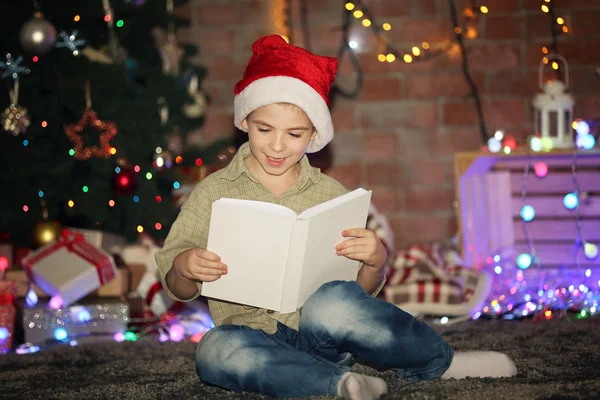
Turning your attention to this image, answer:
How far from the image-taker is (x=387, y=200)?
297 centimetres

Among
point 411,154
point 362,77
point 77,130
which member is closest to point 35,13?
point 77,130

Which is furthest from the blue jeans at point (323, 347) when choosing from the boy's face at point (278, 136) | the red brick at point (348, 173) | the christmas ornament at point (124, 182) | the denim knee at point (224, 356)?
the red brick at point (348, 173)

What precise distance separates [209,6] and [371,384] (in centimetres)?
211

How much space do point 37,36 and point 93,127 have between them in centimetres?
33

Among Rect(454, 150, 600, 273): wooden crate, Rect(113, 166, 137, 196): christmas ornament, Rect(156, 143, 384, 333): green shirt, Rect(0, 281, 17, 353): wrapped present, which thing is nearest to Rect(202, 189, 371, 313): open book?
Rect(156, 143, 384, 333): green shirt

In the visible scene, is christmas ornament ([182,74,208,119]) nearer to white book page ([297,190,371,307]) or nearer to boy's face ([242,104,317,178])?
boy's face ([242,104,317,178])

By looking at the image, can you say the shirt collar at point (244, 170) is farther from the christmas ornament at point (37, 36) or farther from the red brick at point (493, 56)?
the red brick at point (493, 56)

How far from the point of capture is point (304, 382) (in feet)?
4.06

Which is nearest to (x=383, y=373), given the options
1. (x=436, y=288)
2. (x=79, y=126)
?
(x=436, y=288)

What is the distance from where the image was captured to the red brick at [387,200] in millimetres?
2969

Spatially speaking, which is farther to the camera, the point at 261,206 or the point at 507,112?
the point at 507,112

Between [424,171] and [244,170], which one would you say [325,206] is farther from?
[424,171]

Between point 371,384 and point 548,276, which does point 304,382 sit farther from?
point 548,276

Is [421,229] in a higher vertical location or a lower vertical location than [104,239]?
higher
